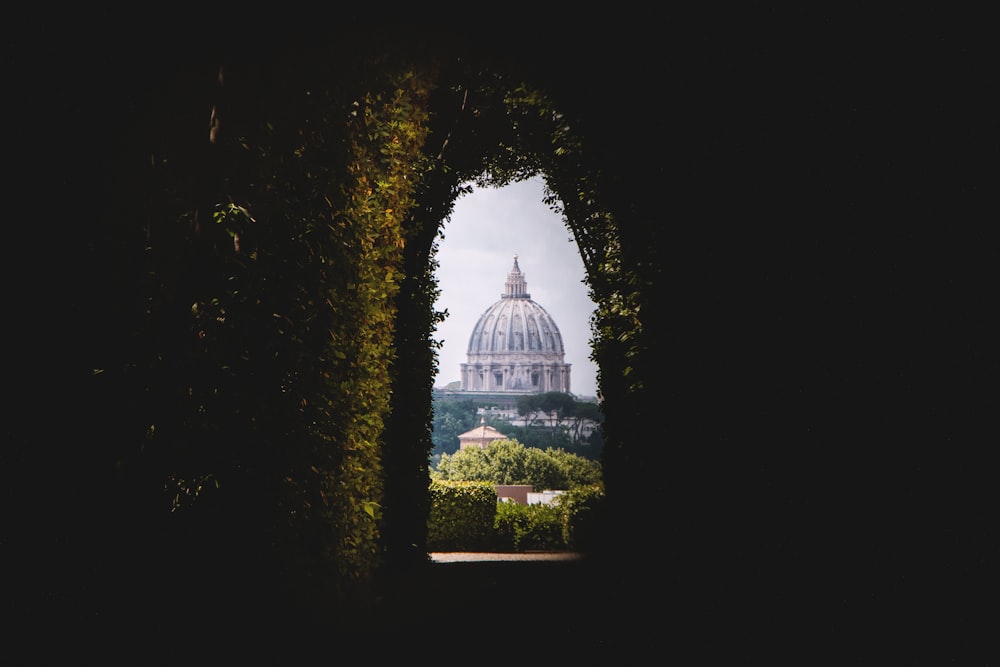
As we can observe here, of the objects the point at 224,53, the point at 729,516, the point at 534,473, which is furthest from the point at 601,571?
the point at 534,473

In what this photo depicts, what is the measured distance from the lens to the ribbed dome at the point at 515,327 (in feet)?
589

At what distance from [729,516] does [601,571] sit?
6.89 metres

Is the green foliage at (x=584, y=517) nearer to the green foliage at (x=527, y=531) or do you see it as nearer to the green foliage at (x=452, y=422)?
the green foliage at (x=527, y=531)

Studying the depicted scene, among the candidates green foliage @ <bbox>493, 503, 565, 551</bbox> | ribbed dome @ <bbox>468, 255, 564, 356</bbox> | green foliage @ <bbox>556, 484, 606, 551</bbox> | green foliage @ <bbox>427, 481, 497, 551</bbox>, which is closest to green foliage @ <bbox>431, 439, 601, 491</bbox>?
green foliage @ <bbox>493, 503, 565, 551</bbox>

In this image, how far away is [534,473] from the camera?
61.5 metres

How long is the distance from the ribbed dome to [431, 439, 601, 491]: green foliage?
11499cm

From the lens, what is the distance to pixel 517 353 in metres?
180

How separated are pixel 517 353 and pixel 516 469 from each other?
11768 cm

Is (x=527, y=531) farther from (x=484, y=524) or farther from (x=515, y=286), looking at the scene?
(x=515, y=286)

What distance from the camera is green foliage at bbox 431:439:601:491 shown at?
60875 mm

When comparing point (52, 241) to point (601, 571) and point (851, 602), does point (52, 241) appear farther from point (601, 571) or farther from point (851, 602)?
point (601, 571)

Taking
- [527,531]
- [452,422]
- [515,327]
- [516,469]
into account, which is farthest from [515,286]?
[527,531]

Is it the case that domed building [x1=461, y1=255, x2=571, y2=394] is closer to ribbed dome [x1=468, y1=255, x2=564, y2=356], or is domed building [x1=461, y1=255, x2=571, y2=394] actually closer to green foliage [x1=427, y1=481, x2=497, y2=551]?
ribbed dome [x1=468, y1=255, x2=564, y2=356]

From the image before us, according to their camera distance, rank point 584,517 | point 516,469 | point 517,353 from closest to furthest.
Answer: point 584,517 < point 516,469 < point 517,353
